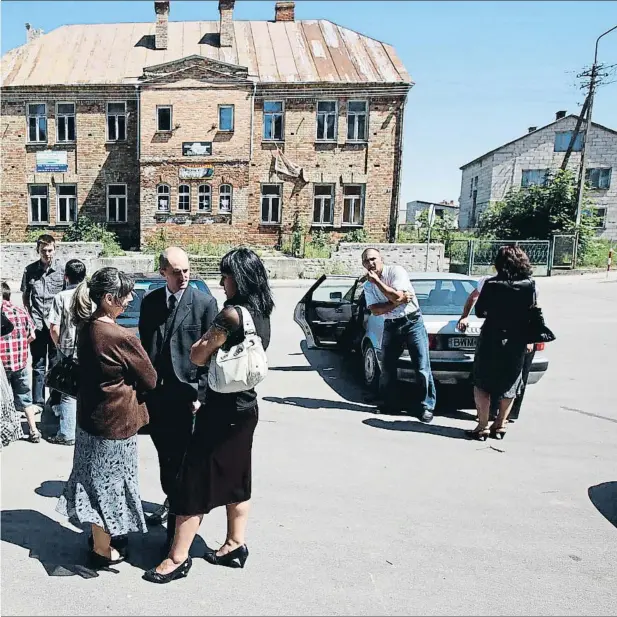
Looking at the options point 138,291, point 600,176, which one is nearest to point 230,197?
point 138,291

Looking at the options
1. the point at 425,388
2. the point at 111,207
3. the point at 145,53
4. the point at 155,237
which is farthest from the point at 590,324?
the point at 145,53

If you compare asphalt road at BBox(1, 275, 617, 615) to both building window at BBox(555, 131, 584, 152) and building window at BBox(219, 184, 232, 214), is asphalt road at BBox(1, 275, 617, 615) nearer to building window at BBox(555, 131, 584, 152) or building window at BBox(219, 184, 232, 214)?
building window at BBox(219, 184, 232, 214)

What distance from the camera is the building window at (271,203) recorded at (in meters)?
28.4

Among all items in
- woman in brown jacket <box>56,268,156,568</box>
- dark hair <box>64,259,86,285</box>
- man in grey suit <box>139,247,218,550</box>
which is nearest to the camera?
woman in brown jacket <box>56,268,156,568</box>

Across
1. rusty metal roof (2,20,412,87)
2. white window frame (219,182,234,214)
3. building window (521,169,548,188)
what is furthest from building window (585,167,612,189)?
white window frame (219,182,234,214)

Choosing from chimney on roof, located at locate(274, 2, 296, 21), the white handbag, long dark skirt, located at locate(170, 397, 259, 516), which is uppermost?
chimney on roof, located at locate(274, 2, 296, 21)

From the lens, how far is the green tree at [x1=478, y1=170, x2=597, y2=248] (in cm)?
2842

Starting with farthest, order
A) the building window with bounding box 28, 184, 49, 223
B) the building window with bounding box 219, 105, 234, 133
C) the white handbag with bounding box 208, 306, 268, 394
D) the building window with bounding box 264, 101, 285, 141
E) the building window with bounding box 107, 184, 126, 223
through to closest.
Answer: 1. the building window with bounding box 28, 184, 49, 223
2. the building window with bounding box 107, 184, 126, 223
3. the building window with bounding box 264, 101, 285, 141
4. the building window with bounding box 219, 105, 234, 133
5. the white handbag with bounding box 208, 306, 268, 394

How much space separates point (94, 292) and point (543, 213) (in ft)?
96.9

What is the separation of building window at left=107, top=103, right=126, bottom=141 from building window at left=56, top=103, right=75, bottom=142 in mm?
1864

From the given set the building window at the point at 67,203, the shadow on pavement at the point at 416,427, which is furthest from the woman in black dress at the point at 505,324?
the building window at the point at 67,203

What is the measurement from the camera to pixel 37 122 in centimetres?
2834

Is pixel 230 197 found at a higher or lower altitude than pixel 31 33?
lower

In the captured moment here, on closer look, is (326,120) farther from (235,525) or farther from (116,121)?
(235,525)
